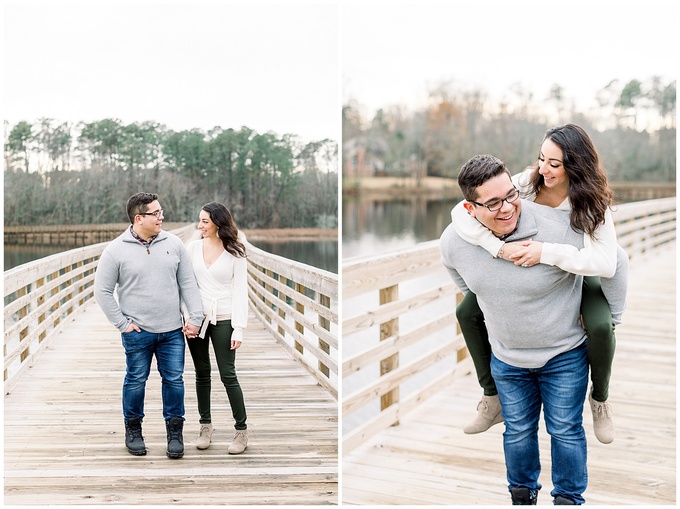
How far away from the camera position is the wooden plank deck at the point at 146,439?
2.58 meters

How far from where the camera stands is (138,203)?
2574mm

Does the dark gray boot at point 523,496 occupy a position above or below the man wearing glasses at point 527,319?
below

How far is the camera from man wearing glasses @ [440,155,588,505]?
189cm

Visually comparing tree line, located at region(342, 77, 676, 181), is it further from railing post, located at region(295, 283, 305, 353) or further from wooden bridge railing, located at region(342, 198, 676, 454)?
railing post, located at region(295, 283, 305, 353)

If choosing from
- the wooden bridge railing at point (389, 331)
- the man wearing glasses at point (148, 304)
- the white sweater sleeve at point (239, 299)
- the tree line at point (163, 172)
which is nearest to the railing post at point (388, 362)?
the wooden bridge railing at point (389, 331)

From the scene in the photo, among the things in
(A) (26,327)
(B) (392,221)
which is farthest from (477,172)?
(B) (392,221)

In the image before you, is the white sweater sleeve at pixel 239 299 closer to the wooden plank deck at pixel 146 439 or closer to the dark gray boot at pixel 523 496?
the wooden plank deck at pixel 146 439

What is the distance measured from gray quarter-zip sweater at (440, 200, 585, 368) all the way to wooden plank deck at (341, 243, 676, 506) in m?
0.80

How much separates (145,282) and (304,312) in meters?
0.58

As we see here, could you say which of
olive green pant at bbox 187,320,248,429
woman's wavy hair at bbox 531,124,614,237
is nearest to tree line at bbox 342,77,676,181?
woman's wavy hair at bbox 531,124,614,237

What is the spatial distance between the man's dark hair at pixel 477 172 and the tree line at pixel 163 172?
0.88 m

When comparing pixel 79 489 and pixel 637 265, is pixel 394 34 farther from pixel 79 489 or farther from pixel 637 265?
pixel 79 489

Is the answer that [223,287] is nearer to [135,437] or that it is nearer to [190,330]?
[190,330]

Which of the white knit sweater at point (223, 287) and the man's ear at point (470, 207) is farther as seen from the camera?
the white knit sweater at point (223, 287)
